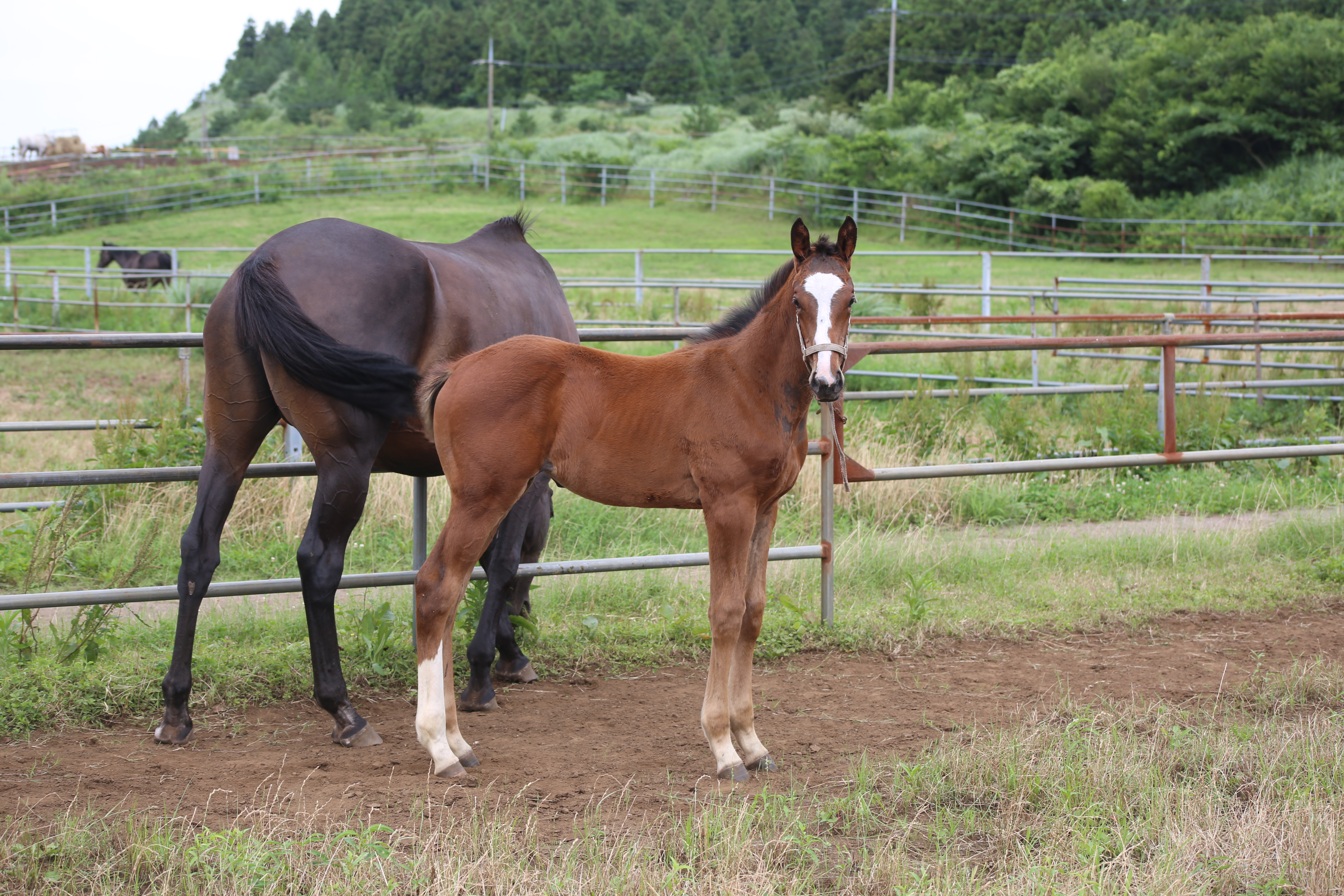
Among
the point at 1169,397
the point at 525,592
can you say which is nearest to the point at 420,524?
the point at 525,592

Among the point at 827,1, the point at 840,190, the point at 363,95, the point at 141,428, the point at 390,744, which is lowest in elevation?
the point at 390,744

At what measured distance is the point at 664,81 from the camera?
77.0 metres

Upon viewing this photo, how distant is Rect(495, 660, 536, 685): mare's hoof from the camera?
15.5ft

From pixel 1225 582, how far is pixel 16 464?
8330mm

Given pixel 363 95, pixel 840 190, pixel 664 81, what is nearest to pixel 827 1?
pixel 664 81

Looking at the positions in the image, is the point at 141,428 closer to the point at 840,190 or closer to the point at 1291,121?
the point at 840,190

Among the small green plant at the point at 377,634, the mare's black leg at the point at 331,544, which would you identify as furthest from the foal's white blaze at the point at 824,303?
the small green plant at the point at 377,634

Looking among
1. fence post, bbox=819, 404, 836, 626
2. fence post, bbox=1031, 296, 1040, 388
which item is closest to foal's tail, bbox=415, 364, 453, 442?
fence post, bbox=819, 404, 836, 626

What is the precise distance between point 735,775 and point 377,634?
6.05ft

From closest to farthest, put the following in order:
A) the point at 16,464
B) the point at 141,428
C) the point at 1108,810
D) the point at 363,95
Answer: the point at 1108,810
the point at 141,428
the point at 16,464
the point at 363,95

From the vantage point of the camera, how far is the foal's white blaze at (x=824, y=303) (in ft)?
10.5

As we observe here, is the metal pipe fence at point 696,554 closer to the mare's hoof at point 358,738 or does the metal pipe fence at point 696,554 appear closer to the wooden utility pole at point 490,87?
the mare's hoof at point 358,738

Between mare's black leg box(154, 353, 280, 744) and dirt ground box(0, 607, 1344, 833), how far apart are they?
0.43 m

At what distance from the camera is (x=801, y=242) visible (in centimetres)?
345
